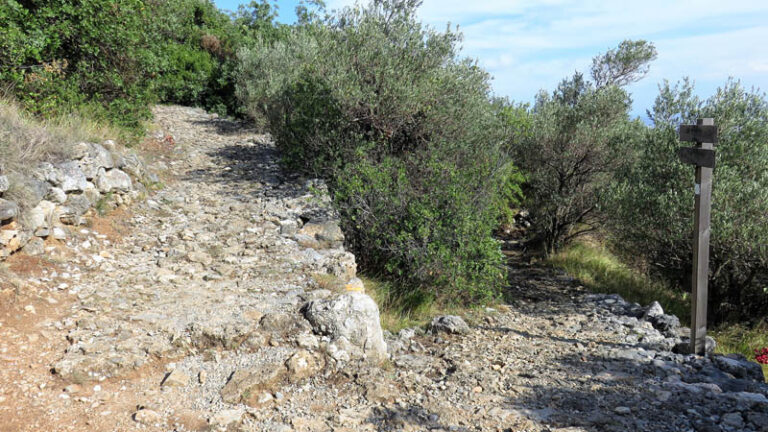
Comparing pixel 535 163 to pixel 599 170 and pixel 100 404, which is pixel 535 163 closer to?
pixel 599 170

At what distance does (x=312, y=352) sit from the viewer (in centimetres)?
A: 469

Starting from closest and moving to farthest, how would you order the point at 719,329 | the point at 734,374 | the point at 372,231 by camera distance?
the point at 734,374
the point at 372,231
the point at 719,329

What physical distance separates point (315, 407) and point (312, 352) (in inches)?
27.7

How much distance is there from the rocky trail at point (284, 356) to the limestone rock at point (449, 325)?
0.02 meters

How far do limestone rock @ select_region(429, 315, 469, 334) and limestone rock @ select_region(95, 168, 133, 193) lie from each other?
481cm

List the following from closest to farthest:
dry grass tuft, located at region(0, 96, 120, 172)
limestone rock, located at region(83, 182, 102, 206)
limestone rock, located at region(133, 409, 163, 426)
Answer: limestone rock, located at region(133, 409, 163, 426), dry grass tuft, located at region(0, 96, 120, 172), limestone rock, located at region(83, 182, 102, 206)

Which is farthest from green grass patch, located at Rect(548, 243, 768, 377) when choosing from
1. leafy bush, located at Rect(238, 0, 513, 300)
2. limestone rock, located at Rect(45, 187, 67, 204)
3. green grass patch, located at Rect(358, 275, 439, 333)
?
limestone rock, located at Rect(45, 187, 67, 204)

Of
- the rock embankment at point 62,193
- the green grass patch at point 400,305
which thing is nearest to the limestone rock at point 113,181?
the rock embankment at point 62,193

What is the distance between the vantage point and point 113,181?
7.23m

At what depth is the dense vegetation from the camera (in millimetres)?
7312

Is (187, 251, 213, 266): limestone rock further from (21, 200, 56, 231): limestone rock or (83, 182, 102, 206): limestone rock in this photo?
(83, 182, 102, 206): limestone rock

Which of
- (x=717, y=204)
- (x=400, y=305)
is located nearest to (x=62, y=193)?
(x=400, y=305)

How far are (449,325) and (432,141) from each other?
13.4 feet

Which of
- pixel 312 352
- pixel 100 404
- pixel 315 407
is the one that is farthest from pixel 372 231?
pixel 100 404
